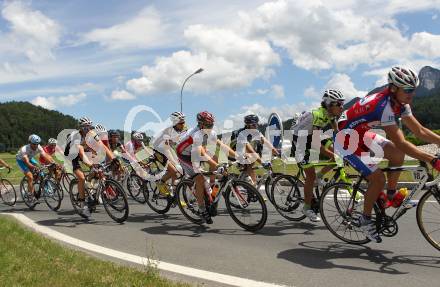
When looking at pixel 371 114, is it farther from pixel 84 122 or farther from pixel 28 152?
pixel 28 152

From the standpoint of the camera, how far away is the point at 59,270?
5.27 meters

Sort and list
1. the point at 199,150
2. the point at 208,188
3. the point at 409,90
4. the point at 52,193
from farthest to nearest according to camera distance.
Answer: the point at 52,193, the point at 208,188, the point at 199,150, the point at 409,90

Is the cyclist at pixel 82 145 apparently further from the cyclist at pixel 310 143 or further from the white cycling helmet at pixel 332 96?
the white cycling helmet at pixel 332 96

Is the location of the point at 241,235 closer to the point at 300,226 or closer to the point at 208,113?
the point at 300,226

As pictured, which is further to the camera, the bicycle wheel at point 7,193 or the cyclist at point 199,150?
the bicycle wheel at point 7,193

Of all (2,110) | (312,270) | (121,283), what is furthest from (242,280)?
Result: (2,110)

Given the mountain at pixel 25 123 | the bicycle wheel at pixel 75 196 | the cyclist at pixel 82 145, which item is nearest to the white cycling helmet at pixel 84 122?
the cyclist at pixel 82 145

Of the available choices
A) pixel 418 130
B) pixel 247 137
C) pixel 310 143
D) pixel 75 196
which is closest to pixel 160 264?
pixel 310 143

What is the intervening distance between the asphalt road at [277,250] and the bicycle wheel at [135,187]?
2.41 meters

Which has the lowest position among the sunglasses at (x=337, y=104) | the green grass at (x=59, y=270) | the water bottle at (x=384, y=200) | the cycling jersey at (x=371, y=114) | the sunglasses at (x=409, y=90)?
the green grass at (x=59, y=270)

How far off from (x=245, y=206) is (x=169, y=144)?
12.1 ft

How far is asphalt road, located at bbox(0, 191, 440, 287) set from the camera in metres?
5.17

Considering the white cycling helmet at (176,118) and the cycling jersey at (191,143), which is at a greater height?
the white cycling helmet at (176,118)

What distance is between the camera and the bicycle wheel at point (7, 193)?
13447mm
